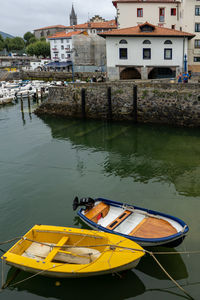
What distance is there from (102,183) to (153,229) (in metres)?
6.95

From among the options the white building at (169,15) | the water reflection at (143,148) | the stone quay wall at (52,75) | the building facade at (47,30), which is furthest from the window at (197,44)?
the building facade at (47,30)

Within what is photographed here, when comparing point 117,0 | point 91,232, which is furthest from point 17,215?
point 117,0

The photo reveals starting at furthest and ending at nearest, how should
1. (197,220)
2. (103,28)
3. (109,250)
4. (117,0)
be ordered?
1. (103,28)
2. (117,0)
3. (197,220)
4. (109,250)

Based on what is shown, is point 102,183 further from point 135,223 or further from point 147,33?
point 147,33

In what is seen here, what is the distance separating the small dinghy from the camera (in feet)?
34.9

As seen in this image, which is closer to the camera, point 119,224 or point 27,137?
point 119,224

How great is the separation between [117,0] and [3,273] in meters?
50.0

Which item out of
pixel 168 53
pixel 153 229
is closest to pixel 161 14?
pixel 168 53

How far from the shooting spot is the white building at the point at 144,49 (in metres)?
41.2

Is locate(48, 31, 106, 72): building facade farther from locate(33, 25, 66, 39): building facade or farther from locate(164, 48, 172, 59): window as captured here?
locate(33, 25, 66, 39): building facade

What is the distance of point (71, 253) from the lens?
33.6 feet

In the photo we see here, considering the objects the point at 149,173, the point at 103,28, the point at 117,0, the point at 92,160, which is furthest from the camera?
the point at 103,28

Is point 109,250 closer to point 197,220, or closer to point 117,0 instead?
point 197,220

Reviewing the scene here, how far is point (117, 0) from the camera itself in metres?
48.6
